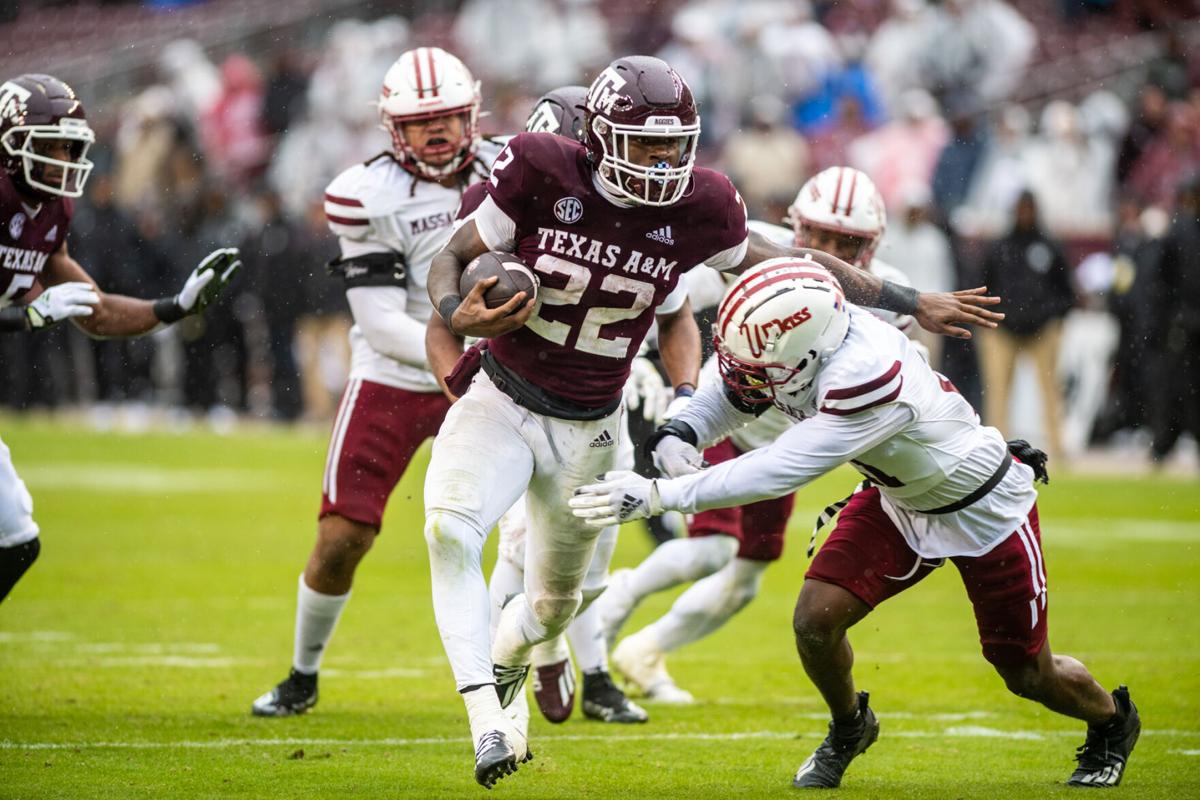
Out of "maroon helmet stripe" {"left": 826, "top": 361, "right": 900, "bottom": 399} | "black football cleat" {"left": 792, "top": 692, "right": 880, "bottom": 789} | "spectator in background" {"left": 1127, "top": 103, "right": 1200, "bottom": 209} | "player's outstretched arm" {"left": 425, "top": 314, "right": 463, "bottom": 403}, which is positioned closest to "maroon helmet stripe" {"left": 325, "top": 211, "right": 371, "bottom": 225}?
"player's outstretched arm" {"left": 425, "top": 314, "right": 463, "bottom": 403}

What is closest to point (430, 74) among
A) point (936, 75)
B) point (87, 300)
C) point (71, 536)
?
point (87, 300)

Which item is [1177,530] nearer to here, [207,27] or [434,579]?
[434,579]

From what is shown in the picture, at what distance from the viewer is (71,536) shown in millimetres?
11891

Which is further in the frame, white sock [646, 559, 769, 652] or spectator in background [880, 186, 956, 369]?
spectator in background [880, 186, 956, 369]

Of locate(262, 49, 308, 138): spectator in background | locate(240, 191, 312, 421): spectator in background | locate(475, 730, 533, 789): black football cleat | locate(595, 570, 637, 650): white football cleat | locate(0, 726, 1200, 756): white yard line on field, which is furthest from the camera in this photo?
locate(262, 49, 308, 138): spectator in background

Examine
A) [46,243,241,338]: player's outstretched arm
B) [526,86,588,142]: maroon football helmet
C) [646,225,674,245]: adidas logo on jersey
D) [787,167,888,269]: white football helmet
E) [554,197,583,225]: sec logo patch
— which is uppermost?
[526,86,588,142]: maroon football helmet

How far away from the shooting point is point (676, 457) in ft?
17.4

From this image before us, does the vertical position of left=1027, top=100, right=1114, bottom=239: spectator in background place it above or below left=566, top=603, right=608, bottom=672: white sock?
above

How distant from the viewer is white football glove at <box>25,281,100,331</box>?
630cm

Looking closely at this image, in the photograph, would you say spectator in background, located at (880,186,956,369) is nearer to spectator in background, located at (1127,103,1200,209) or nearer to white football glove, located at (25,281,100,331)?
spectator in background, located at (1127,103,1200,209)

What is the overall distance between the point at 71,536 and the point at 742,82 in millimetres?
8447

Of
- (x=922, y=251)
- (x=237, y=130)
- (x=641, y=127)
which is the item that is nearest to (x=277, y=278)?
(x=237, y=130)

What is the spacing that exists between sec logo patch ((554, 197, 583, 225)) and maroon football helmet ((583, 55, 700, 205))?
0.31ft

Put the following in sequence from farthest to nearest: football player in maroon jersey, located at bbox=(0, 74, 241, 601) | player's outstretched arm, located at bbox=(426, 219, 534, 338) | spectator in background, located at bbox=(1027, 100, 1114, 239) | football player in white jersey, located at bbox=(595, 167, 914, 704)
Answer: spectator in background, located at bbox=(1027, 100, 1114, 239), football player in white jersey, located at bbox=(595, 167, 914, 704), football player in maroon jersey, located at bbox=(0, 74, 241, 601), player's outstretched arm, located at bbox=(426, 219, 534, 338)
